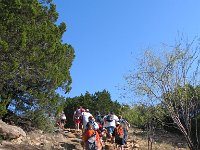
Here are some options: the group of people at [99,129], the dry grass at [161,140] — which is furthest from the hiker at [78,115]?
the dry grass at [161,140]

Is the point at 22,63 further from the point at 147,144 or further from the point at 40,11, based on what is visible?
the point at 147,144

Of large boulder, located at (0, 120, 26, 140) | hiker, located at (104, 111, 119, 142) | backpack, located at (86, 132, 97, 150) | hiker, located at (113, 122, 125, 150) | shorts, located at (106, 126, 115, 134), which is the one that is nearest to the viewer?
backpack, located at (86, 132, 97, 150)

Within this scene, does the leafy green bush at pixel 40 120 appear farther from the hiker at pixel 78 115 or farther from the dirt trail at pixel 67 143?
the hiker at pixel 78 115

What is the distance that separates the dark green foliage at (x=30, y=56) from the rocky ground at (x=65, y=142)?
1.66 m

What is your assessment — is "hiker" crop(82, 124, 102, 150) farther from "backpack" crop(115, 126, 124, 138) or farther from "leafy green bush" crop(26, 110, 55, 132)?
"leafy green bush" crop(26, 110, 55, 132)

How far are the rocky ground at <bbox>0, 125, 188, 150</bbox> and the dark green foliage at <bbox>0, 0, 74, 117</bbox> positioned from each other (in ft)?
5.46

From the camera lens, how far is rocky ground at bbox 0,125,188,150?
20.5m

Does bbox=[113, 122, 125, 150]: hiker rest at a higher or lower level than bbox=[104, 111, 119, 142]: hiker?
lower

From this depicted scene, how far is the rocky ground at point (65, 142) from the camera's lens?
20.5m

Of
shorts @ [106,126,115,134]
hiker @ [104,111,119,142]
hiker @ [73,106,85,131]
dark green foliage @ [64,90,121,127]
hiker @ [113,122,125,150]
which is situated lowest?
hiker @ [113,122,125,150]

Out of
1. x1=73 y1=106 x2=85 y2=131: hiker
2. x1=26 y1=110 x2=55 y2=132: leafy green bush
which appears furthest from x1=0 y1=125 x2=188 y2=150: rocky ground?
x1=73 y1=106 x2=85 y2=131: hiker

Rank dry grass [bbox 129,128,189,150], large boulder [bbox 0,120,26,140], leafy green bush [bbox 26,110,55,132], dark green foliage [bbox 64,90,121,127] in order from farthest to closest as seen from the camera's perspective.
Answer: dark green foliage [bbox 64,90,121,127], dry grass [bbox 129,128,189,150], leafy green bush [bbox 26,110,55,132], large boulder [bbox 0,120,26,140]

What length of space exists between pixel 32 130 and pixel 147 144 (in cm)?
740

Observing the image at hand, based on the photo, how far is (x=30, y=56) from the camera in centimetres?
2242
